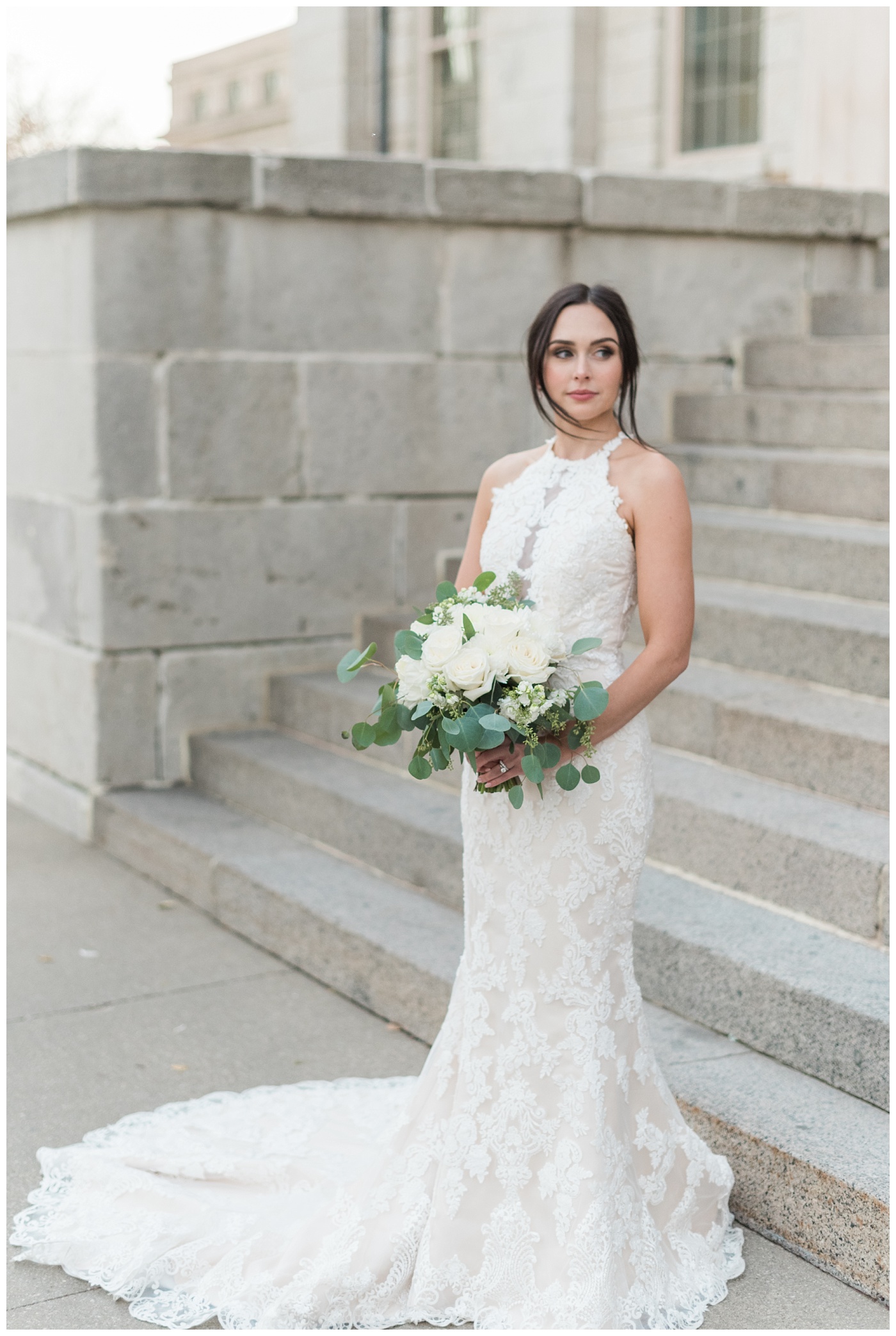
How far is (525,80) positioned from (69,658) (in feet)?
28.0

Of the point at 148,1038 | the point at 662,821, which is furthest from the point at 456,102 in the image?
the point at 148,1038

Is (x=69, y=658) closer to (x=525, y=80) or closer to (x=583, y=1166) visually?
(x=583, y=1166)

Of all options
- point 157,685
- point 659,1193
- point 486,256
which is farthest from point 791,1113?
point 486,256

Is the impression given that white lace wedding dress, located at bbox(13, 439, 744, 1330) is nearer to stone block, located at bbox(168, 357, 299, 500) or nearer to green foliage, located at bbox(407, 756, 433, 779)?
green foliage, located at bbox(407, 756, 433, 779)

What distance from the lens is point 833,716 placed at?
5156 millimetres

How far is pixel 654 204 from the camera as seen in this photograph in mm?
7500

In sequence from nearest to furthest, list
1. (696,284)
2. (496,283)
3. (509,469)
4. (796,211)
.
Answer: (509,469) < (496,283) < (696,284) < (796,211)

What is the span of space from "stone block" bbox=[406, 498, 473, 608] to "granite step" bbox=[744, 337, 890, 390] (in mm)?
1720

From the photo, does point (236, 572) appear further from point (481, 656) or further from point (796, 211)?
point (481, 656)

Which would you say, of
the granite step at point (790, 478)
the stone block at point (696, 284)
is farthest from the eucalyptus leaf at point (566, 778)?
the stone block at point (696, 284)

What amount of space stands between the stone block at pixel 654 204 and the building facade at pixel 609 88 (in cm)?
194

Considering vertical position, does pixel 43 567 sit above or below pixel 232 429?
below

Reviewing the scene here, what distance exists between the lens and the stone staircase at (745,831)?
3785 millimetres

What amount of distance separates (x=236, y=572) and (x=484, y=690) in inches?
165
